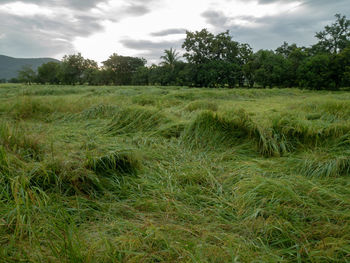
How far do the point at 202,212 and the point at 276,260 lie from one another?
1.67ft

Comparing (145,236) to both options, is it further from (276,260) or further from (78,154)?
(78,154)

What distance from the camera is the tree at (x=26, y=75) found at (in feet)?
122

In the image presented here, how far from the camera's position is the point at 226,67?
25.8 m

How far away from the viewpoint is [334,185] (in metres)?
1.56

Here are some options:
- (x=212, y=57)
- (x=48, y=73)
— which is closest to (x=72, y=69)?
(x=48, y=73)

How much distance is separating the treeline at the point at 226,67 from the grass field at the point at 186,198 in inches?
719

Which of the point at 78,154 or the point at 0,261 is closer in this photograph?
the point at 0,261

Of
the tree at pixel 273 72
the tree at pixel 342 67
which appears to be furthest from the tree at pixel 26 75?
the tree at pixel 342 67

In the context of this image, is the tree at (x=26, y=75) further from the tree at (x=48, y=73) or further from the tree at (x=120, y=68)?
the tree at (x=120, y=68)

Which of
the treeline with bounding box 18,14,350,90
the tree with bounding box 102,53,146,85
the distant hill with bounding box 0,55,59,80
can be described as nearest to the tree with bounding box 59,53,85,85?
the treeline with bounding box 18,14,350,90

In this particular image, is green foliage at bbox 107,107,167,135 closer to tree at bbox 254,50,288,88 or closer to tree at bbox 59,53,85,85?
tree at bbox 254,50,288,88

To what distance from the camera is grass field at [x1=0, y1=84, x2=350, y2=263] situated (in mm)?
948

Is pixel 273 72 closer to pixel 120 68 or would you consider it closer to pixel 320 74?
pixel 320 74

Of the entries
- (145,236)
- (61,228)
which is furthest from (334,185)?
(61,228)
